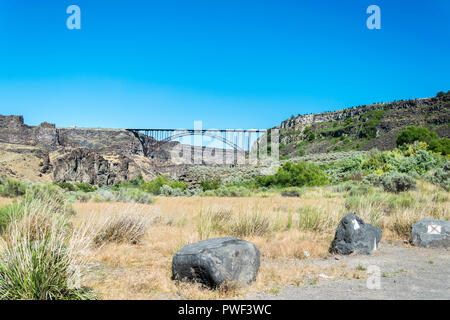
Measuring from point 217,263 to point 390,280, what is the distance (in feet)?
8.42

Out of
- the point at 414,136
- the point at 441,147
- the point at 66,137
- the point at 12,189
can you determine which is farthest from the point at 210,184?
the point at 66,137

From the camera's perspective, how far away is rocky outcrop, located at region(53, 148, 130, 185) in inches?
2539

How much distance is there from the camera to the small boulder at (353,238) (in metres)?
6.61

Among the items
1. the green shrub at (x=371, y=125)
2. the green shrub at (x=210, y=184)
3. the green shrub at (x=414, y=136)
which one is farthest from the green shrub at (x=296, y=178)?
the green shrub at (x=371, y=125)

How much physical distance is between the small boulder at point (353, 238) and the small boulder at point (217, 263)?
2.68 meters

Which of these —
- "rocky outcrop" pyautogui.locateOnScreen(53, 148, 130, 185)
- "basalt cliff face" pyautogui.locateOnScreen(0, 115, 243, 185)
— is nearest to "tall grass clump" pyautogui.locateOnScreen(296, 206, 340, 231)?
"basalt cliff face" pyautogui.locateOnScreen(0, 115, 243, 185)

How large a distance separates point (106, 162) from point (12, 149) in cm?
2184

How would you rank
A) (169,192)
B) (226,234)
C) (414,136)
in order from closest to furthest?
(226,234) < (169,192) < (414,136)

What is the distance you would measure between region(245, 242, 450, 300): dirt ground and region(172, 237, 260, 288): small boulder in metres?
0.35

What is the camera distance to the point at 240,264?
14.6 ft

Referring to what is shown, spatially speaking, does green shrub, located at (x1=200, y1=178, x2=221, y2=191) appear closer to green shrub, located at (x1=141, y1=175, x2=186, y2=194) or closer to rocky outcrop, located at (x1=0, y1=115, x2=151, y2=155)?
green shrub, located at (x1=141, y1=175, x2=186, y2=194)

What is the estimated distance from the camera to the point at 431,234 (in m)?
7.28

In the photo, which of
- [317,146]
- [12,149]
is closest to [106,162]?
[12,149]

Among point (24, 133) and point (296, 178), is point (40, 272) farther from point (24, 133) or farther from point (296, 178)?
point (24, 133)
